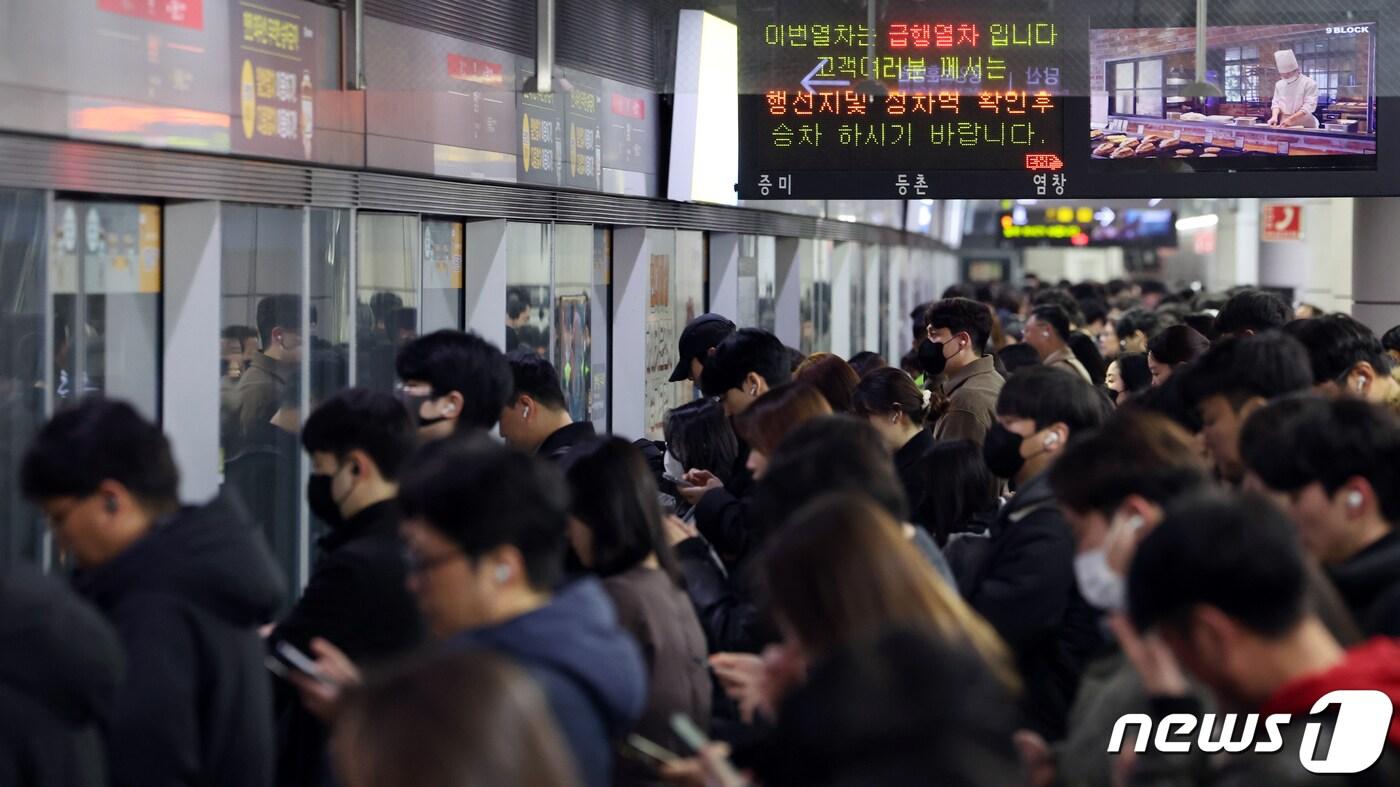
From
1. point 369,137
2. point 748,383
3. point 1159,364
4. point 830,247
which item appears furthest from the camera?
point 830,247

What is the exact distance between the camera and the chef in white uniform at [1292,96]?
8609 millimetres

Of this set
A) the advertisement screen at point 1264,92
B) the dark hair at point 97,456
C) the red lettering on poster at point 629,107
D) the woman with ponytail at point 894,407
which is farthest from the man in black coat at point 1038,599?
the red lettering on poster at point 629,107

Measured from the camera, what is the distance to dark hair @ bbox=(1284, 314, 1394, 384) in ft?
19.6

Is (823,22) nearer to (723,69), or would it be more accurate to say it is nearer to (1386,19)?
(723,69)

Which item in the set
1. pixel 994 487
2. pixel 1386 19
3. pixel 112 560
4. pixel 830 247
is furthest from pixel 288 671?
pixel 830 247

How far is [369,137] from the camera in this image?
6602mm

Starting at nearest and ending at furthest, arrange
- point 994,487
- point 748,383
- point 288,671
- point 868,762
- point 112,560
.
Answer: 1. point 868,762
2. point 112,560
3. point 288,671
4. point 994,487
5. point 748,383

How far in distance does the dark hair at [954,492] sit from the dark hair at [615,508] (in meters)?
1.48

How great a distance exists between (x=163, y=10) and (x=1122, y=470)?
10.7ft

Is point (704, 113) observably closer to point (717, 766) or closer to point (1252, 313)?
point (1252, 313)

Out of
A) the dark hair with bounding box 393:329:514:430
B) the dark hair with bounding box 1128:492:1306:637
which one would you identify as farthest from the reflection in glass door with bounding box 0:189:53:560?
the dark hair with bounding box 1128:492:1306:637

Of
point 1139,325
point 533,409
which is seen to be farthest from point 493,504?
point 1139,325

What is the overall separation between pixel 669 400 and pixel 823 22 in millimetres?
3010

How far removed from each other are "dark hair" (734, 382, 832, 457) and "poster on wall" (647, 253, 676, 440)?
5528mm
